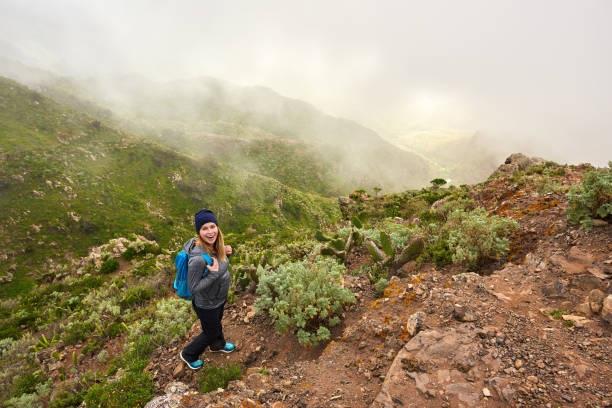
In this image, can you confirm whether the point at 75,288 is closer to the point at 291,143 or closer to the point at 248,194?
the point at 248,194

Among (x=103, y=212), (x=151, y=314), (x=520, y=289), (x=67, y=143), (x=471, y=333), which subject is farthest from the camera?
(x=67, y=143)

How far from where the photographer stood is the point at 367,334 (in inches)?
146

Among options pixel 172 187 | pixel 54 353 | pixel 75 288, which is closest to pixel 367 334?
pixel 54 353

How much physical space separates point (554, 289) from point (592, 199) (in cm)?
206

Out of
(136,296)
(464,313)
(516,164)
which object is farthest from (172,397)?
(516,164)

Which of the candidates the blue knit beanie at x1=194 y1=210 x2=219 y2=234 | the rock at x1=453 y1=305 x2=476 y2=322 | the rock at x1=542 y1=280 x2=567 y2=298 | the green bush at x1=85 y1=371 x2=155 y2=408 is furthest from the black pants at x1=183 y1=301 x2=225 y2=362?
the rock at x1=542 y1=280 x2=567 y2=298

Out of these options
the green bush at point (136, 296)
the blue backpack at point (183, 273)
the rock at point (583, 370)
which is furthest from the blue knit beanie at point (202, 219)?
the green bush at point (136, 296)

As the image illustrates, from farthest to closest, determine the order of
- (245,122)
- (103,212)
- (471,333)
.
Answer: (245,122), (103,212), (471,333)

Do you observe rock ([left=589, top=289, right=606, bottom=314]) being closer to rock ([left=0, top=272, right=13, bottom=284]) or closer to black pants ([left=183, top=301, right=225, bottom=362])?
black pants ([left=183, top=301, right=225, bottom=362])

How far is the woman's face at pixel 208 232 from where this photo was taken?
12.1 ft

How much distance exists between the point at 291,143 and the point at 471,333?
86851 millimetres

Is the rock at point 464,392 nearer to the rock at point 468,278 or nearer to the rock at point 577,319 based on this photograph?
the rock at point 577,319

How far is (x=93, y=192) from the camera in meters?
30.7

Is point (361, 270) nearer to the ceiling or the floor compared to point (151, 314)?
nearer to the ceiling
